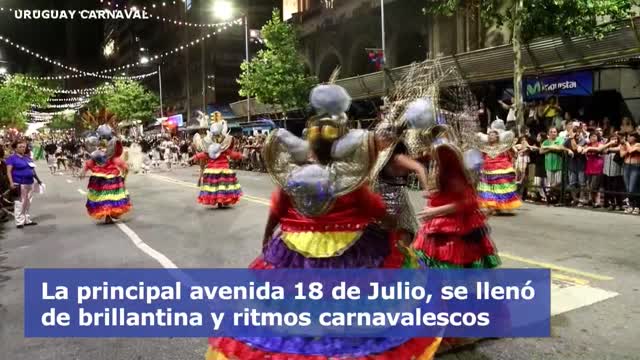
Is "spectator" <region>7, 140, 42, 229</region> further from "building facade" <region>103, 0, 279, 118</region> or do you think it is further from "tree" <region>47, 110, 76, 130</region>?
"tree" <region>47, 110, 76, 130</region>

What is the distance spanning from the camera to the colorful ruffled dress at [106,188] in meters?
11.9

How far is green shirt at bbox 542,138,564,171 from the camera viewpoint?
14023 mm

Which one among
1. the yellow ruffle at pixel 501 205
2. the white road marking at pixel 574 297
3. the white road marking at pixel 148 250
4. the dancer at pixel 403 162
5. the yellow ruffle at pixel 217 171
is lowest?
the white road marking at pixel 574 297

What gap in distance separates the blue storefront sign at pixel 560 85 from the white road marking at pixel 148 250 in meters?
13.4

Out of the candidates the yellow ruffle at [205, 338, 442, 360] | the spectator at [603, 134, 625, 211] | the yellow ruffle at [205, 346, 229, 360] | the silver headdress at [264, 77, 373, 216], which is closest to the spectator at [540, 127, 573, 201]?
the spectator at [603, 134, 625, 211]

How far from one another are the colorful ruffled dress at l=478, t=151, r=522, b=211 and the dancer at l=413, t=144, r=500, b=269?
720cm

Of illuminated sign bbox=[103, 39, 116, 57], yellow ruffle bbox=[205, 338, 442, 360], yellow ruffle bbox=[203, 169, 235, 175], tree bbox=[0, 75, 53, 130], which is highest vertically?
illuminated sign bbox=[103, 39, 116, 57]

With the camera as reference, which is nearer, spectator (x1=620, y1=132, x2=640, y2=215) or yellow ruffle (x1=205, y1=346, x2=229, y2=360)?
yellow ruffle (x1=205, y1=346, x2=229, y2=360)

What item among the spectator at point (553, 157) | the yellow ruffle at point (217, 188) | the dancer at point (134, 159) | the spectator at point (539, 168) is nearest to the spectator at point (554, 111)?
the spectator at point (539, 168)

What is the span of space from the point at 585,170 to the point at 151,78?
73.1 meters

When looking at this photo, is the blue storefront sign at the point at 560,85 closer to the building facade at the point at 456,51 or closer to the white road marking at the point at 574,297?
the building facade at the point at 456,51

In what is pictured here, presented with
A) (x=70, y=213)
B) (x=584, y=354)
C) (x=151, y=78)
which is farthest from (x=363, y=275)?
(x=151, y=78)

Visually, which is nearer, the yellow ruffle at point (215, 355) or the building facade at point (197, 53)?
the yellow ruffle at point (215, 355)

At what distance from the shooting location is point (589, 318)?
514 centimetres
